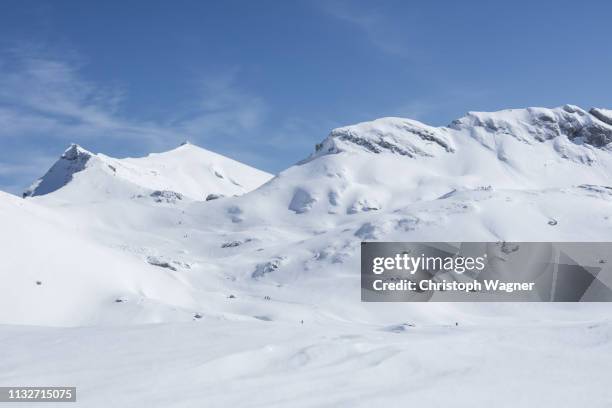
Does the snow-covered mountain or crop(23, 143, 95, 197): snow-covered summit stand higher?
crop(23, 143, 95, 197): snow-covered summit

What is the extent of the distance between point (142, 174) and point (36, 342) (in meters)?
133

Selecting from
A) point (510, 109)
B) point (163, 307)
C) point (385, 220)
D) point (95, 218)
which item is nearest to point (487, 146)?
point (510, 109)

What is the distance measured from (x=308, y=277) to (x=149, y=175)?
304ft

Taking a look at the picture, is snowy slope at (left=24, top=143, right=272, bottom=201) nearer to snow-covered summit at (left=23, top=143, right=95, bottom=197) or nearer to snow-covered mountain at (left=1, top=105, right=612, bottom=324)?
snow-covered summit at (left=23, top=143, right=95, bottom=197)

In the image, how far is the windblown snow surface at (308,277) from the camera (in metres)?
9.31

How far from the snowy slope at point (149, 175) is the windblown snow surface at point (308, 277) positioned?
0.75 meters

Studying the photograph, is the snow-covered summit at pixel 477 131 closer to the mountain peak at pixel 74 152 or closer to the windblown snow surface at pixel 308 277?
the windblown snow surface at pixel 308 277

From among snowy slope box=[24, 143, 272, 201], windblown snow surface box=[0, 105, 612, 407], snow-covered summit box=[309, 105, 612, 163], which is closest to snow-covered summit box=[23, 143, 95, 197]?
snowy slope box=[24, 143, 272, 201]

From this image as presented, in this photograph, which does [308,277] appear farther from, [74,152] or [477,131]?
[74,152]

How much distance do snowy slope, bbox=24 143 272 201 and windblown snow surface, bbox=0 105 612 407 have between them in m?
0.75

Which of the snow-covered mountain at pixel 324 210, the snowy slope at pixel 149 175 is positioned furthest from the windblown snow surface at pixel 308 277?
the snowy slope at pixel 149 175

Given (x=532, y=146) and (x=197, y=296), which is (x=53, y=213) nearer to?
(x=197, y=296)

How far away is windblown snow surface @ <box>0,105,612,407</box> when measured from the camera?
30.6ft

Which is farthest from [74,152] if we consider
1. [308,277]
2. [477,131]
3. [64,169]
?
[308,277]
